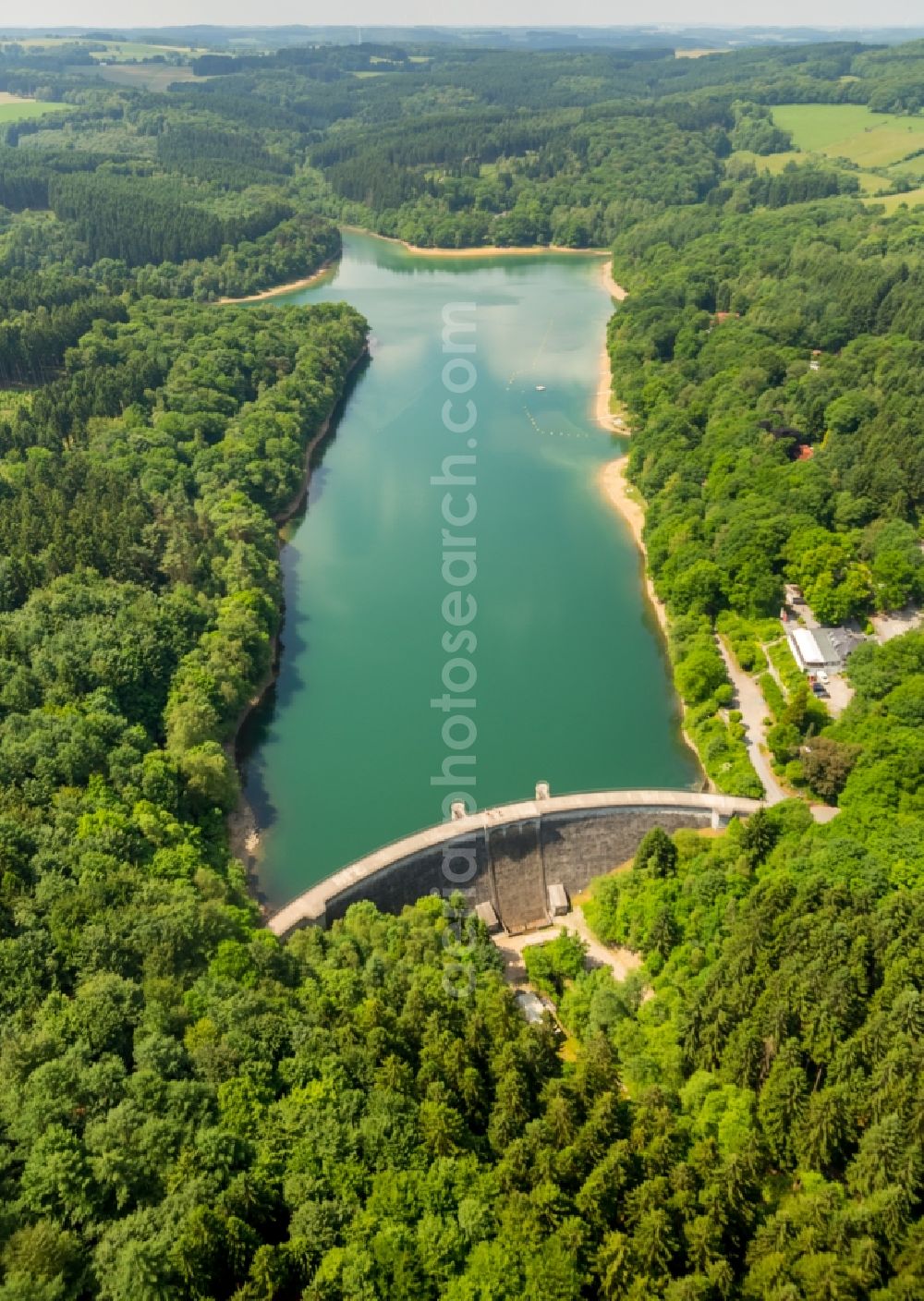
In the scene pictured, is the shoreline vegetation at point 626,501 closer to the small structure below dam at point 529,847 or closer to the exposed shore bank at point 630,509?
the exposed shore bank at point 630,509

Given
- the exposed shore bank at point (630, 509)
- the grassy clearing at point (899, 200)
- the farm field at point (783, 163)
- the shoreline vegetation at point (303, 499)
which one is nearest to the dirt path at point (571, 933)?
the shoreline vegetation at point (303, 499)

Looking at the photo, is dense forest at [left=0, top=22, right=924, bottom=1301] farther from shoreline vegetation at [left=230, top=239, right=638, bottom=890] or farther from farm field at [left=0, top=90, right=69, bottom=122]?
farm field at [left=0, top=90, right=69, bottom=122]

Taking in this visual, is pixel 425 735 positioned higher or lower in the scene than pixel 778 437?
lower

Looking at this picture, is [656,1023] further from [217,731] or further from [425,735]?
[217,731]

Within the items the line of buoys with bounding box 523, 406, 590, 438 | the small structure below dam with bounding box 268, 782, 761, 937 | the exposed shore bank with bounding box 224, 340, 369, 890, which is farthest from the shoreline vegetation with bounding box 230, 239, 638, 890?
the small structure below dam with bounding box 268, 782, 761, 937

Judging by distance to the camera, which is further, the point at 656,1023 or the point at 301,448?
the point at 301,448

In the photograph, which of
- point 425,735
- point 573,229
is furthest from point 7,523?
point 573,229

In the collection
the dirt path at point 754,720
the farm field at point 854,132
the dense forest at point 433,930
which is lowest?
the dirt path at point 754,720
